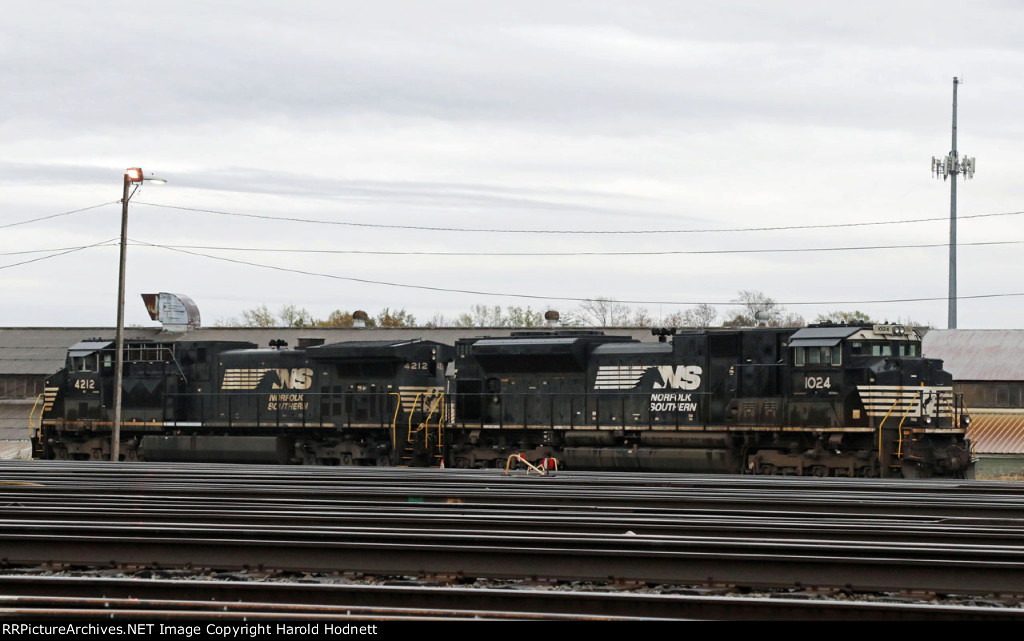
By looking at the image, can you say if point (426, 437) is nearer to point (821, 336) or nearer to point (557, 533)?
point (821, 336)

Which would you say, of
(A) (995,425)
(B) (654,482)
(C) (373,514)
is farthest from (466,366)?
(A) (995,425)

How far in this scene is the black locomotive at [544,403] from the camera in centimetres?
1936

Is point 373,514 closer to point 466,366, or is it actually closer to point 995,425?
point 466,366

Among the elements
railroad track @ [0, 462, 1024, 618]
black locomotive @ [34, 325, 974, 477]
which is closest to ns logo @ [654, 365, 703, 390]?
black locomotive @ [34, 325, 974, 477]

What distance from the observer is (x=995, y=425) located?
30.0 metres

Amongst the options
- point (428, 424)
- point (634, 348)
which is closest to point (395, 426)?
point (428, 424)

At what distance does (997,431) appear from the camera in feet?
97.5

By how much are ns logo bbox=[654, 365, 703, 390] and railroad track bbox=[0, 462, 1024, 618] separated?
223 inches

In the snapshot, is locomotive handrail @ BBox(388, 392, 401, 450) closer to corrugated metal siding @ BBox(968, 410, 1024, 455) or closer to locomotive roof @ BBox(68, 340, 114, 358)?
locomotive roof @ BBox(68, 340, 114, 358)

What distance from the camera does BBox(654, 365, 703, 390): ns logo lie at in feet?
69.1

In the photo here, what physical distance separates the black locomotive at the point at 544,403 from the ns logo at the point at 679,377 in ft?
0.10

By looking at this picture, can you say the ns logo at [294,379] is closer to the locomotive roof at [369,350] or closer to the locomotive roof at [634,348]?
the locomotive roof at [369,350]

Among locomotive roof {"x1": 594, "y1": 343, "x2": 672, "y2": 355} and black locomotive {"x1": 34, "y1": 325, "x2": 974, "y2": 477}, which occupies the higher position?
locomotive roof {"x1": 594, "y1": 343, "x2": 672, "y2": 355}

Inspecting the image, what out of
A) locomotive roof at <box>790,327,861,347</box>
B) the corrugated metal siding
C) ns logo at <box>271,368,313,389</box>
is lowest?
the corrugated metal siding
